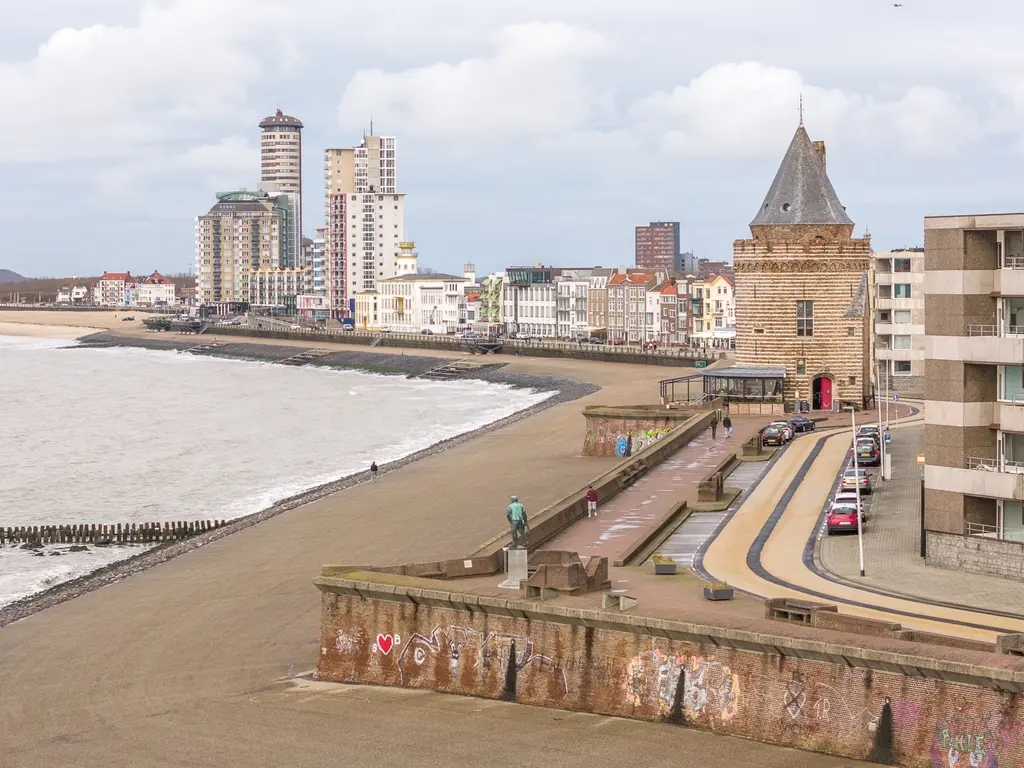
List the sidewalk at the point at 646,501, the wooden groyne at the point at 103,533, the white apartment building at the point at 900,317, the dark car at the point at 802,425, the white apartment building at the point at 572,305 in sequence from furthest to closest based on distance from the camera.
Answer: the white apartment building at the point at 572,305
the white apartment building at the point at 900,317
the dark car at the point at 802,425
the wooden groyne at the point at 103,533
the sidewalk at the point at 646,501

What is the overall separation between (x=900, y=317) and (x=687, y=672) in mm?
68761

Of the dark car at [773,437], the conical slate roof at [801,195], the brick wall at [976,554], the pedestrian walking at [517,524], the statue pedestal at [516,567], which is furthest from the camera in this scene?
the conical slate roof at [801,195]

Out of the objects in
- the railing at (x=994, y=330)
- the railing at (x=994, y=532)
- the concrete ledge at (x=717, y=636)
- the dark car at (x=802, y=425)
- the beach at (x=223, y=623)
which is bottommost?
the beach at (x=223, y=623)

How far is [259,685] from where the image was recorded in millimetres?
29703

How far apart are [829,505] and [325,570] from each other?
60.0 feet

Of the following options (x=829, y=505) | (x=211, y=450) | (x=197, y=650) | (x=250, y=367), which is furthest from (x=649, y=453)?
(x=250, y=367)

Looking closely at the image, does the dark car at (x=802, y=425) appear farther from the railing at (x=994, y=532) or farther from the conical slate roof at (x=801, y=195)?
the railing at (x=994, y=532)

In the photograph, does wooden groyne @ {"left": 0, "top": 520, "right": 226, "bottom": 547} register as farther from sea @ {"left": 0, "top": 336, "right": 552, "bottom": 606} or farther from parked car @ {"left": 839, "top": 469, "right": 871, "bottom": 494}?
parked car @ {"left": 839, "top": 469, "right": 871, "bottom": 494}

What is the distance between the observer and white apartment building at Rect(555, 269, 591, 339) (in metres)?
176

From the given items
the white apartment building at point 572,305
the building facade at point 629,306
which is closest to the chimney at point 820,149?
the building facade at point 629,306

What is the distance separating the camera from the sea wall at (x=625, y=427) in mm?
62800

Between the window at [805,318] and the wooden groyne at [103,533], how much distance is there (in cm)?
3125

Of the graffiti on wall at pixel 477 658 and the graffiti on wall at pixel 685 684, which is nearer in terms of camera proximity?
the graffiti on wall at pixel 685 684

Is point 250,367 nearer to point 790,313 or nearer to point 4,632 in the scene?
point 790,313
